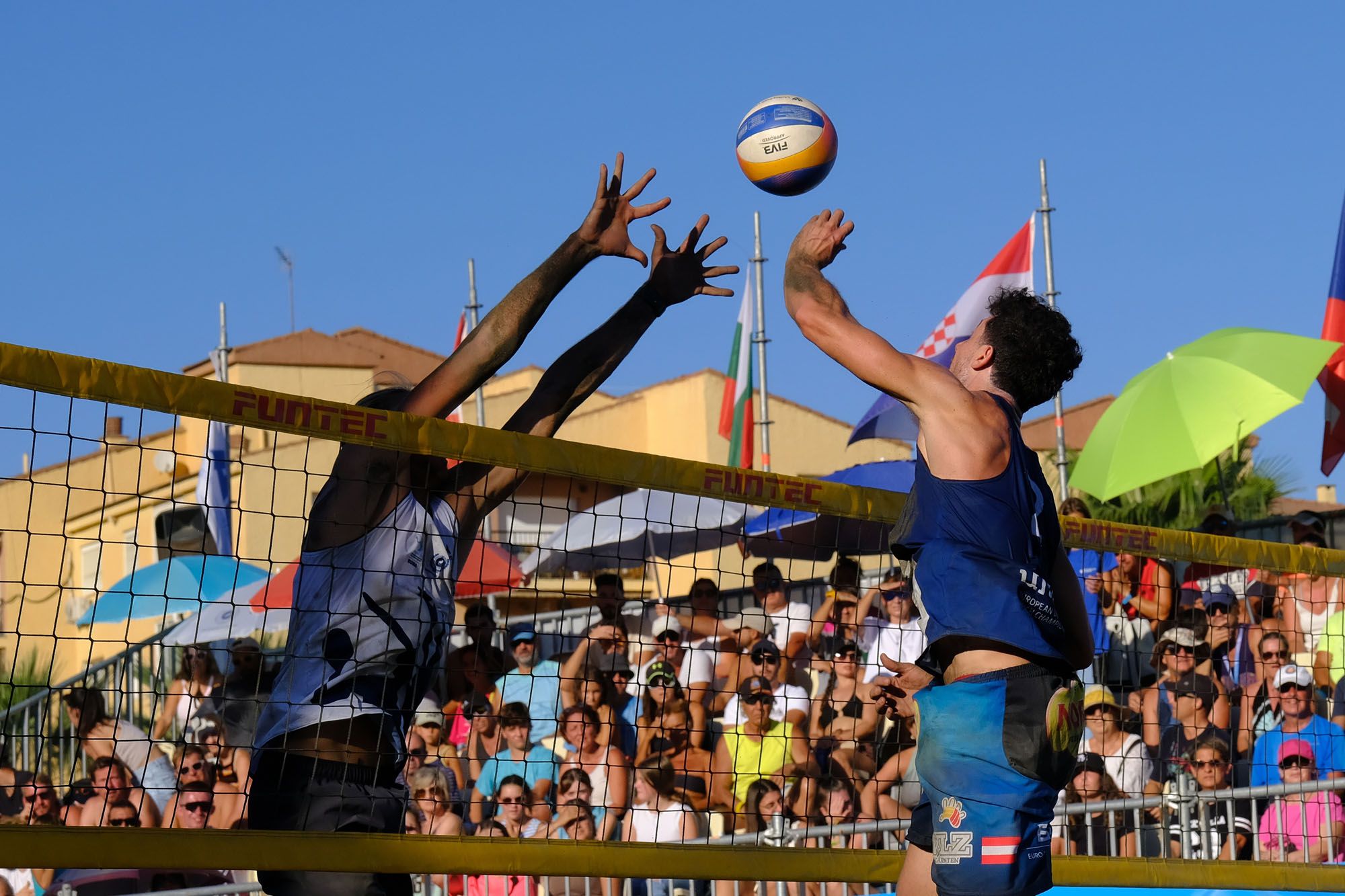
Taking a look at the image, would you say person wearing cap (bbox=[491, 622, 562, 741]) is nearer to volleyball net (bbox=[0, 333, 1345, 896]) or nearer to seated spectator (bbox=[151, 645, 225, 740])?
volleyball net (bbox=[0, 333, 1345, 896])

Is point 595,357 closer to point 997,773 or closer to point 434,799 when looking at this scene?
point 997,773

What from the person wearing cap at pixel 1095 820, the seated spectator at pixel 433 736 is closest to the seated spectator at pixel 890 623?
the person wearing cap at pixel 1095 820

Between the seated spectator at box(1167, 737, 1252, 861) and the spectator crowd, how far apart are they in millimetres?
18

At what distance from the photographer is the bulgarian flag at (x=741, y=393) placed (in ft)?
55.1

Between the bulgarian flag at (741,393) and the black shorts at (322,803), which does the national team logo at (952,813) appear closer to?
the black shorts at (322,803)

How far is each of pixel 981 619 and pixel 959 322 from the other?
29.9 feet

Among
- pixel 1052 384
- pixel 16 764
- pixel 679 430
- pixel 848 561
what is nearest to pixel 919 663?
pixel 1052 384

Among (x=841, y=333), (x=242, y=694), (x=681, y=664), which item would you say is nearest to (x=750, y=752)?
(x=681, y=664)

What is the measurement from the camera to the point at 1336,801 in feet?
22.6

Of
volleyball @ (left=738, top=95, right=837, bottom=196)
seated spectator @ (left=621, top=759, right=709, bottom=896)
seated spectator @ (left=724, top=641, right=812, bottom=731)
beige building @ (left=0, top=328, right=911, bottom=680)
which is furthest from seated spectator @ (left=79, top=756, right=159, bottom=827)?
beige building @ (left=0, top=328, right=911, bottom=680)

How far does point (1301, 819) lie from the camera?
6867mm

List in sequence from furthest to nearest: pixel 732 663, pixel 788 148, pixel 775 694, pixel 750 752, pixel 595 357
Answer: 1. pixel 732 663
2. pixel 750 752
3. pixel 775 694
4. pixel 788 148
5. pixel 595 357

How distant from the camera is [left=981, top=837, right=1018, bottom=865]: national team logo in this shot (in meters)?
3.89

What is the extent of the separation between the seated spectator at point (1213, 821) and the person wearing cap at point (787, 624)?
191 centimetres
